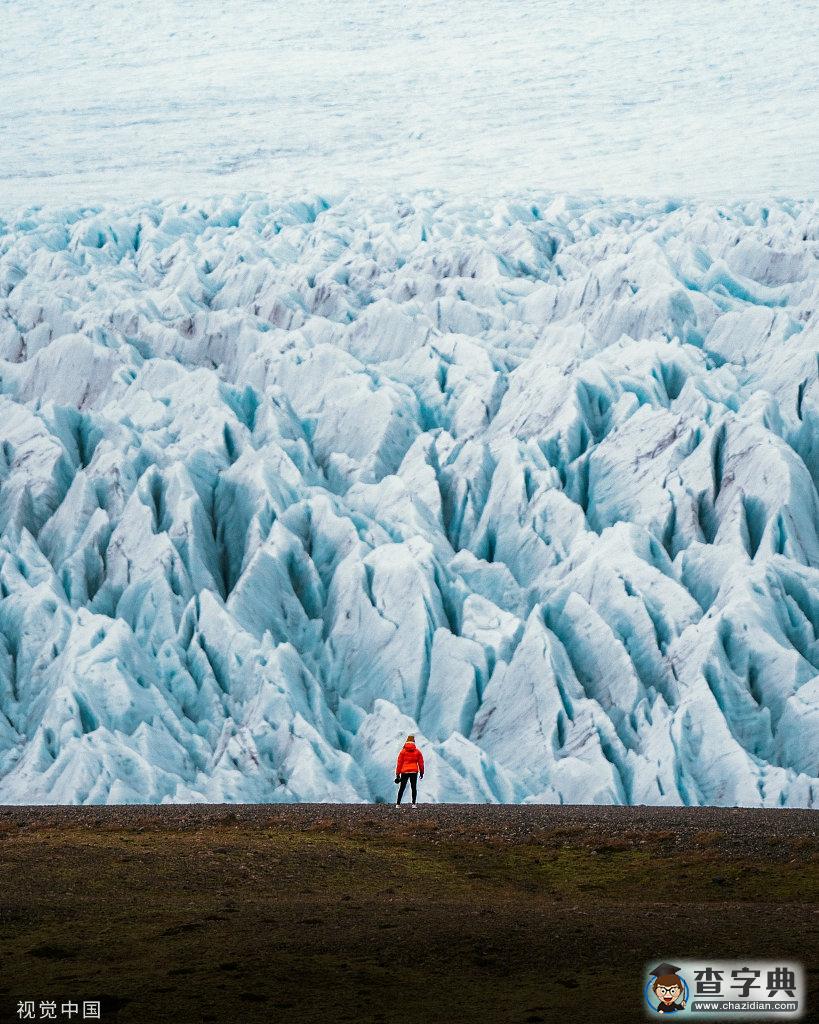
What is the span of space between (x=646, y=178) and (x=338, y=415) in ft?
80.5

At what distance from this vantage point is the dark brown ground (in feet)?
31.2

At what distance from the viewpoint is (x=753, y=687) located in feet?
87.8

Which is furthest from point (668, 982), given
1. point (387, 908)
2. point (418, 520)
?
point (418, 520)

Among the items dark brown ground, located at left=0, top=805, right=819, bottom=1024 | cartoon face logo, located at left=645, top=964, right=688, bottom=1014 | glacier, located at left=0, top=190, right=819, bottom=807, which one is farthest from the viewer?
glacier, located at left=0, top=190, right=819, bottom=807

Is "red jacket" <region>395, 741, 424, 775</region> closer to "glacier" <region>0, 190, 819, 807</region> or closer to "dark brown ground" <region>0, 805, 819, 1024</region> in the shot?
"dark brown ground" <region>0, 805, 819, 1024</region>

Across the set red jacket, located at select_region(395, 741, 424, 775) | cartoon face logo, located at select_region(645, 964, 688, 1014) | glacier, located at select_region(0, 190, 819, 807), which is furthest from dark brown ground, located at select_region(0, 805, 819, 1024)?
glacier, located at select_region(0, 190, 819, 807)

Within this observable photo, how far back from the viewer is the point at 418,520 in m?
32.2

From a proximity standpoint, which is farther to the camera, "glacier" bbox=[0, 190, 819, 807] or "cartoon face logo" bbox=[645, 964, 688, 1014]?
"glacier" bbox=[0, 190, 819, 807]

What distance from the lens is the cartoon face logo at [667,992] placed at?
30.0 ft

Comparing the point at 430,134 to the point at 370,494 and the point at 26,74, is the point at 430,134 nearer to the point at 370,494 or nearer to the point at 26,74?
the point at 26,74

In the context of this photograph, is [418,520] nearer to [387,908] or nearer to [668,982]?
[387,908]

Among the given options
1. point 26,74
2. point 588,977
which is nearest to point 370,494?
point 588,977

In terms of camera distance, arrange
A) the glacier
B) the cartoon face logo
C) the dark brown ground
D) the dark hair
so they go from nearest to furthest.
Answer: the cartoon face logo → the dark hair → the dark brown ground → the glacier

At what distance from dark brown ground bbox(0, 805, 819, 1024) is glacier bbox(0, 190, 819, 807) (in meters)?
8.23
